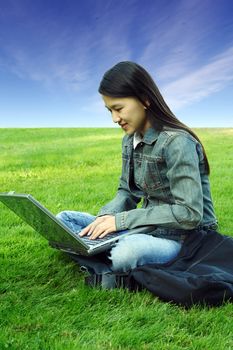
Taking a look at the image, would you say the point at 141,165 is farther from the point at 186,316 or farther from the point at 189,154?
the point at 186,316

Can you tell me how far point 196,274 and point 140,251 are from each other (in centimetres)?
42

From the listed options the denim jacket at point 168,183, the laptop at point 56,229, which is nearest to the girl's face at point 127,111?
the denim jacket at point 168,183

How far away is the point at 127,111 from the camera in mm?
3715

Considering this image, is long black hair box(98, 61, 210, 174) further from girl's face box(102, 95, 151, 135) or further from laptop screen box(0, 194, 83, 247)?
laptop screen box(0, 194, 83, 247)

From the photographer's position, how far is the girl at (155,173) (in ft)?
12.0

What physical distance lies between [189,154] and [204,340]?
4.24ft

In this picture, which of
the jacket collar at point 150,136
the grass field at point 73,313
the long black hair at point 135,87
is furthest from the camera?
the jacket collar at point 150,136

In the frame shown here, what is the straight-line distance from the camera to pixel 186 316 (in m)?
3.29

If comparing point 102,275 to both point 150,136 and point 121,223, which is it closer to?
point 121,223

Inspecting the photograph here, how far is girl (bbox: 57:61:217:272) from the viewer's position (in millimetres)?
3672

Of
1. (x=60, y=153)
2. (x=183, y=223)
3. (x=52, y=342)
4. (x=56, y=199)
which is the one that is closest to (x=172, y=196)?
(x=183, y=223)

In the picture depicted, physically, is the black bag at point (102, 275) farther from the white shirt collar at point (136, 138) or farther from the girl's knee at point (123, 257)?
the white shirt collar at point (136, 138)

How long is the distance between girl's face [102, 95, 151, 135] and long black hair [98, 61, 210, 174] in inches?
1.2

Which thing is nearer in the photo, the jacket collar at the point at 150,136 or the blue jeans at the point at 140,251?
the blue jeans at the point at 140,251
